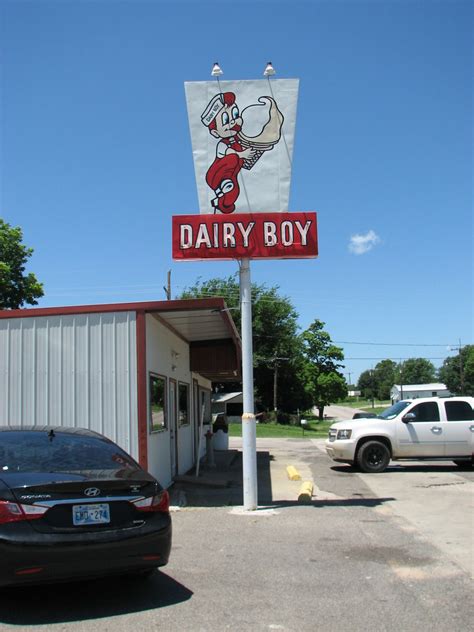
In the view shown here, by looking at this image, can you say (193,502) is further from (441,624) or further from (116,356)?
(441,624)

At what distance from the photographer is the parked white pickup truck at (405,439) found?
1539 centimetres

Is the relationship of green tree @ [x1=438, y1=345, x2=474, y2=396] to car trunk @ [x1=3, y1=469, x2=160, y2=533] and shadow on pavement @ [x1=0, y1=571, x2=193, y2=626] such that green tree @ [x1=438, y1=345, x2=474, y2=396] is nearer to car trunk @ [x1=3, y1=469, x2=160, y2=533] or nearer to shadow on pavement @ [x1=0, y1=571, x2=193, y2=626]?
shadow on pavement @ [x1=0, y1=571, x2=193, y2=626]

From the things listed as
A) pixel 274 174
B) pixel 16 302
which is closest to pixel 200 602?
pixel 274 174

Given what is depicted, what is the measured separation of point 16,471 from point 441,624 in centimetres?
360

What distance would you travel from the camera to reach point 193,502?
10.8 m

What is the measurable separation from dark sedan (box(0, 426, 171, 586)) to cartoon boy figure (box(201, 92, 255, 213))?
5941 millimetres

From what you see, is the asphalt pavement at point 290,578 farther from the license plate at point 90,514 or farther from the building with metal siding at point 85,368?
the building with metal siding at point 85,368

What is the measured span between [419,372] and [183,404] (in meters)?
128

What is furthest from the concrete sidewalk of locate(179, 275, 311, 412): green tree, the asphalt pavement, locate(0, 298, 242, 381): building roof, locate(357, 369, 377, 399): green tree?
locate(357, 369, 377, 399): green tree

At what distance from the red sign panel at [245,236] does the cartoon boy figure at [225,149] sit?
39 cm

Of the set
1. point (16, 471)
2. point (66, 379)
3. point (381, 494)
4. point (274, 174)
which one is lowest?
point (381, 494)

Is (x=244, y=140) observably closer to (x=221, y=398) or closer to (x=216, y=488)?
(x=216, y=488)

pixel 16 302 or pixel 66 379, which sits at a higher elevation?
pixel 16 302

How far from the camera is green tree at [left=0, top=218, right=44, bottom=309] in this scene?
101 ft
